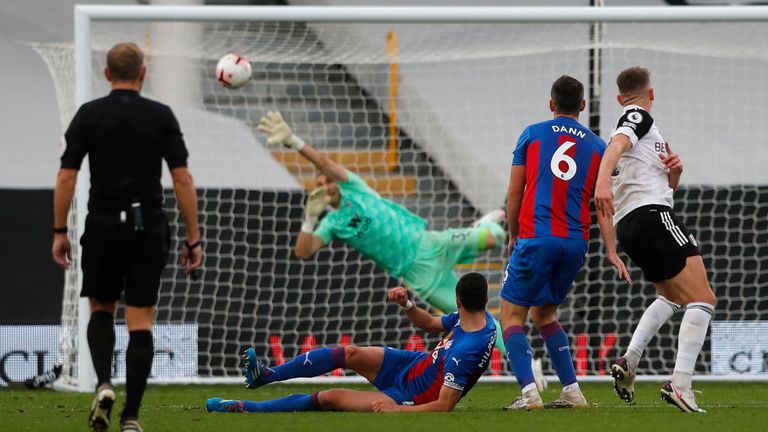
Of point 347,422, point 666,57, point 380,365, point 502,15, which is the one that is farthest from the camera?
point 666,57

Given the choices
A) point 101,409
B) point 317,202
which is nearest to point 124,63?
point 101,409

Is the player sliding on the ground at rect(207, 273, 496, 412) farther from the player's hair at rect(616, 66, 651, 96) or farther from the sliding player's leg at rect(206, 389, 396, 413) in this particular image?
the player's hair at rect(616, 66, 651, 96)

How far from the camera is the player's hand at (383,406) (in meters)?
5.34

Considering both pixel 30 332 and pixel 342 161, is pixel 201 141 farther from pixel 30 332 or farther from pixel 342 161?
pixel 30 332

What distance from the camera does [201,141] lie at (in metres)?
10.2

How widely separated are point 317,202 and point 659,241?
314cm

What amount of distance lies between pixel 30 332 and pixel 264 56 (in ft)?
9.31

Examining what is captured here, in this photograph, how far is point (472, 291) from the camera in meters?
5.30

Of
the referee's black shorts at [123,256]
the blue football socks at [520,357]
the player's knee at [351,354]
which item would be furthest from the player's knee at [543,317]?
the referee's black shorts at [123,256]

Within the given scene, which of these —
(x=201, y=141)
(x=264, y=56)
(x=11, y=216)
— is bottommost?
(x=11, y=216)

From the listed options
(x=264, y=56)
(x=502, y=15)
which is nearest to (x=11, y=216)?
(x=264, y=56)

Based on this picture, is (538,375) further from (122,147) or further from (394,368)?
(122,147)

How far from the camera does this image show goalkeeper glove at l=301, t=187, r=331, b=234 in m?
8.03

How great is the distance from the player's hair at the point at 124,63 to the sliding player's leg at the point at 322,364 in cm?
152
